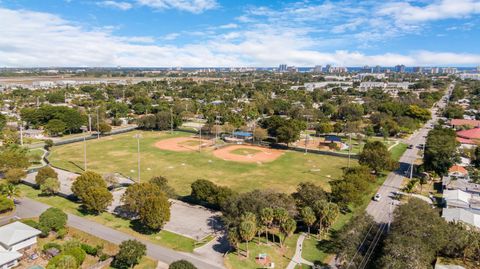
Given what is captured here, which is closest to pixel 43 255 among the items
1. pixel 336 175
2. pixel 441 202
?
pixel 336 175

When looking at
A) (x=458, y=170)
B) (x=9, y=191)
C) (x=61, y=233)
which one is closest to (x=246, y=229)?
(x=61, y=233)

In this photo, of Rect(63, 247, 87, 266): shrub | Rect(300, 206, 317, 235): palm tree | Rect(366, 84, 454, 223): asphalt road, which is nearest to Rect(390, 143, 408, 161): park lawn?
Rect(366, 84, 454, 223): asphalt road

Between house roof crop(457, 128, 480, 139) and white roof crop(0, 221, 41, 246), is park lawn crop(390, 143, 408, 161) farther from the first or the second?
white roof crop(0, 221, 41, 246)

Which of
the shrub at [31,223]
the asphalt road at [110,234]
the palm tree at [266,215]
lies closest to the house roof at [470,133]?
the palm tree at [266,215]

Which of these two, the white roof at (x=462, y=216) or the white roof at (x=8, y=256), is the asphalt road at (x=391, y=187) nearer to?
the white roof at (x=462, y=216)

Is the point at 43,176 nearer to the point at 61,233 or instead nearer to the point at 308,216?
the point at 61,233

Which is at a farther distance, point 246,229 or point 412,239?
point 246,229

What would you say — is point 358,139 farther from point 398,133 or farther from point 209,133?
point 209,133
